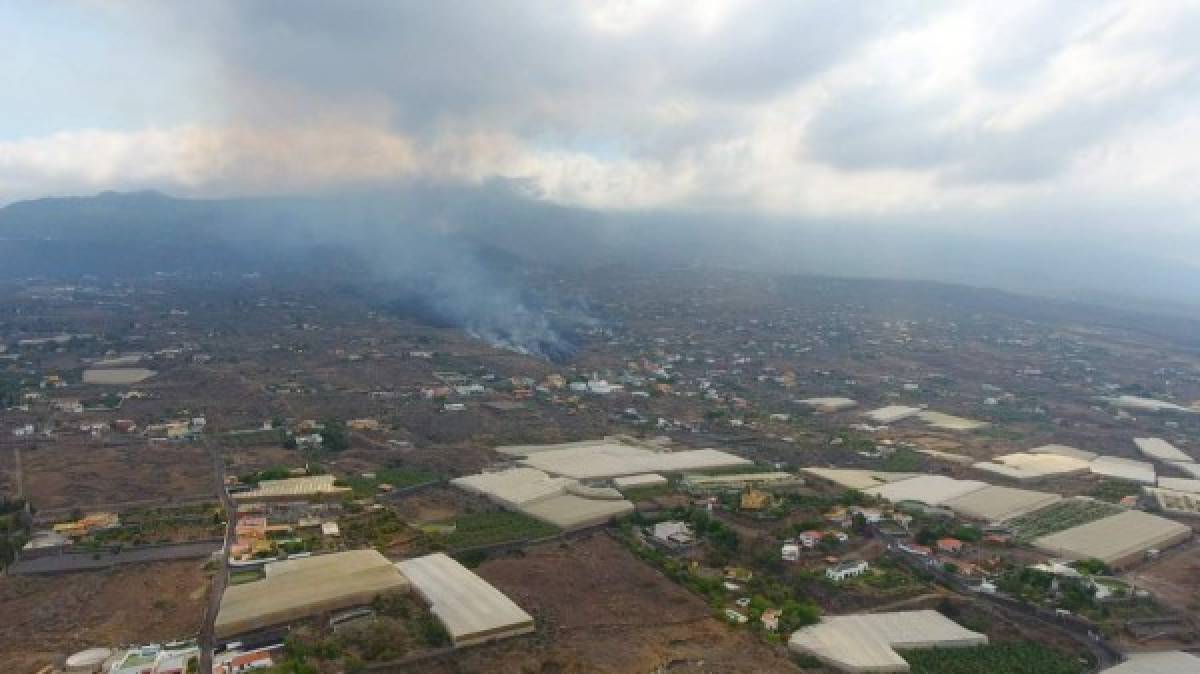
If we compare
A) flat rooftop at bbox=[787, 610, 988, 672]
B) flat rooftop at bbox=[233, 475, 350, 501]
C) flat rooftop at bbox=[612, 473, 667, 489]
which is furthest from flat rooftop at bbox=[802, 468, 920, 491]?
flat rooftop at bbox=[233, 475, 350, 501]

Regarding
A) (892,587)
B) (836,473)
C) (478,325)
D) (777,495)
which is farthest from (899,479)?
(478,325)

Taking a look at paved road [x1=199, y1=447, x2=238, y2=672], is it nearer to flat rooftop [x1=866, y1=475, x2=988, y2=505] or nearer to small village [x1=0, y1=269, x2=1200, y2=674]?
small village [x1=0, y1=269, x2=1200, y2=674]

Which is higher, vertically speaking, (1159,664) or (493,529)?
(1159,664)

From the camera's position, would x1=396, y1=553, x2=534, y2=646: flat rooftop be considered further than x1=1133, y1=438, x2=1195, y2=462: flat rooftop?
No

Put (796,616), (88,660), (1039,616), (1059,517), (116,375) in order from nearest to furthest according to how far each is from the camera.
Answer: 1. (88,660)
2. (796,616)
3. (1039,616)
4. (1059,517)
5. (116,375)

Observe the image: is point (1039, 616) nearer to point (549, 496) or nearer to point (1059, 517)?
point (1059, 517)

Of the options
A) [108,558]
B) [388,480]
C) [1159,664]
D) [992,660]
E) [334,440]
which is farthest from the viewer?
[334,440]

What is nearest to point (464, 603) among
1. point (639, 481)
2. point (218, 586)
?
point (218, 586)

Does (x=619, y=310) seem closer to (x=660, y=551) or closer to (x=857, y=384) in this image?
(x=857, y=384)
